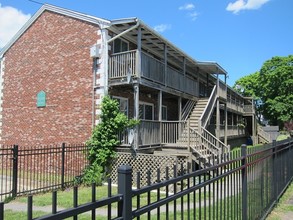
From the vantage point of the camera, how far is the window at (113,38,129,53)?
1550 cm

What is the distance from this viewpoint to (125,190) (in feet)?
7.41

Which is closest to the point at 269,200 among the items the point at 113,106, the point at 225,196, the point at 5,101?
the point at 225,196

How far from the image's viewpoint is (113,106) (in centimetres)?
1346

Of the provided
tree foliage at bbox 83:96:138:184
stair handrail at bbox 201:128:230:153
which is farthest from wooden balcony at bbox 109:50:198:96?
stair handrail at bbox 201:128:230:153

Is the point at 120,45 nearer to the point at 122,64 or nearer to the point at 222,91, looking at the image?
the point at 122,64

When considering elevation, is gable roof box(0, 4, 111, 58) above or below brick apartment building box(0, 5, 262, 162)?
above

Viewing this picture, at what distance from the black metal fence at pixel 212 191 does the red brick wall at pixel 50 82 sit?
29.3 ft

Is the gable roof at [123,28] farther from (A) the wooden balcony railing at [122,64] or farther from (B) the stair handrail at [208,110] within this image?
(B) the stair handrail at [208,110]

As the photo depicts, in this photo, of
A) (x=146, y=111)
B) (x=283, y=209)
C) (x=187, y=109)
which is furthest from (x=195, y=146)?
(x=187, y=109)

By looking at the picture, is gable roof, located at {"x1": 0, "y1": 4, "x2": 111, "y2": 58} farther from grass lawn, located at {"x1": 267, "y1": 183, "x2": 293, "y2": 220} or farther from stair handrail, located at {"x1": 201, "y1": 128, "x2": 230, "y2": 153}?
grass lawn, located at {"x1": 267, "y1": 183, "x2": 293, "y2": 220}

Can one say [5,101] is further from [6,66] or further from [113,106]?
[113,106]

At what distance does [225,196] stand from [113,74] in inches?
426

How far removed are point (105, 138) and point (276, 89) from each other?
45985 millimetres

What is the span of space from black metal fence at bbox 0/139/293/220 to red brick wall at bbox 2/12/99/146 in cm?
893
